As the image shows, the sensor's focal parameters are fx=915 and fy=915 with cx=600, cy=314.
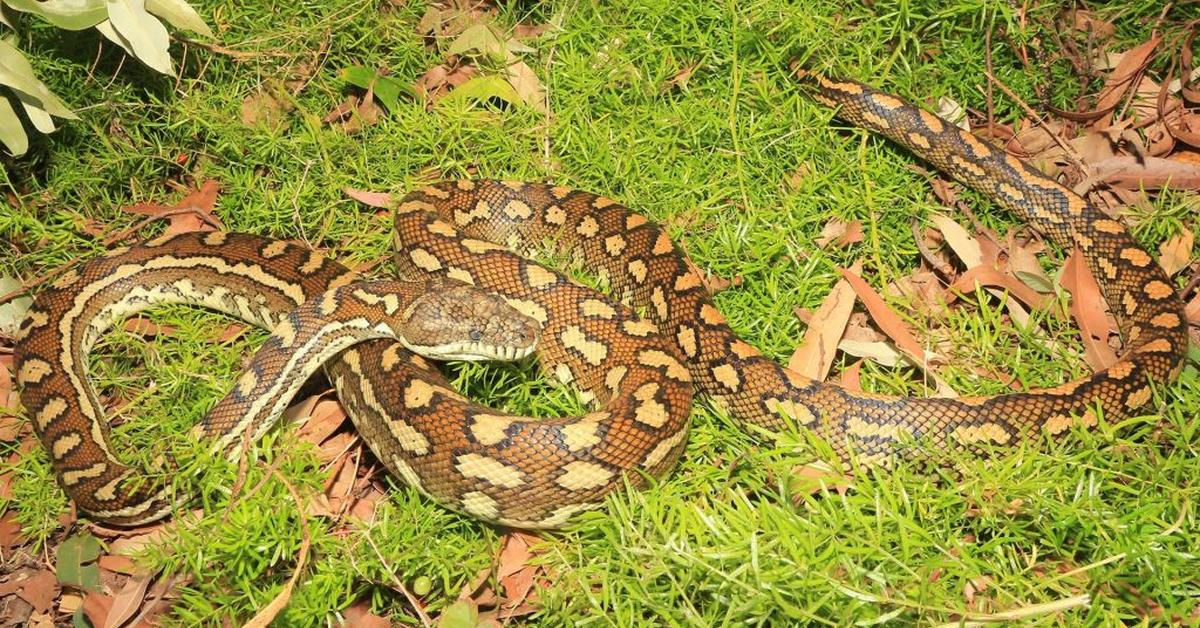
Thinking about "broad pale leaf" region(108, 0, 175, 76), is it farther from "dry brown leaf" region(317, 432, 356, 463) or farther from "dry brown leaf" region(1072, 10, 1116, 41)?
"dry brown leaf" region(1072, 10, 1116, 41)

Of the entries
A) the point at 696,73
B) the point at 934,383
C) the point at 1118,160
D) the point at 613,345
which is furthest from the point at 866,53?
the point at 613,345

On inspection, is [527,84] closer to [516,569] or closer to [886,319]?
[886,319]

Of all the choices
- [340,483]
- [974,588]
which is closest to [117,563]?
[340,483]

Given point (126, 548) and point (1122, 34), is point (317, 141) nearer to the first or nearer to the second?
point (126, 548)

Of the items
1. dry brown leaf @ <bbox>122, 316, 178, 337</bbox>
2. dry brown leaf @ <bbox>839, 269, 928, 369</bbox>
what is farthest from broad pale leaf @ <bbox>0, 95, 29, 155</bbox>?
dry brown leaf @ <bbox>839, 269, 928, 369</bbox>

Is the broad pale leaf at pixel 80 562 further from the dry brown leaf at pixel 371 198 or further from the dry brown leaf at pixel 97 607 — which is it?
the dry brown leaf at pixel 371 198
